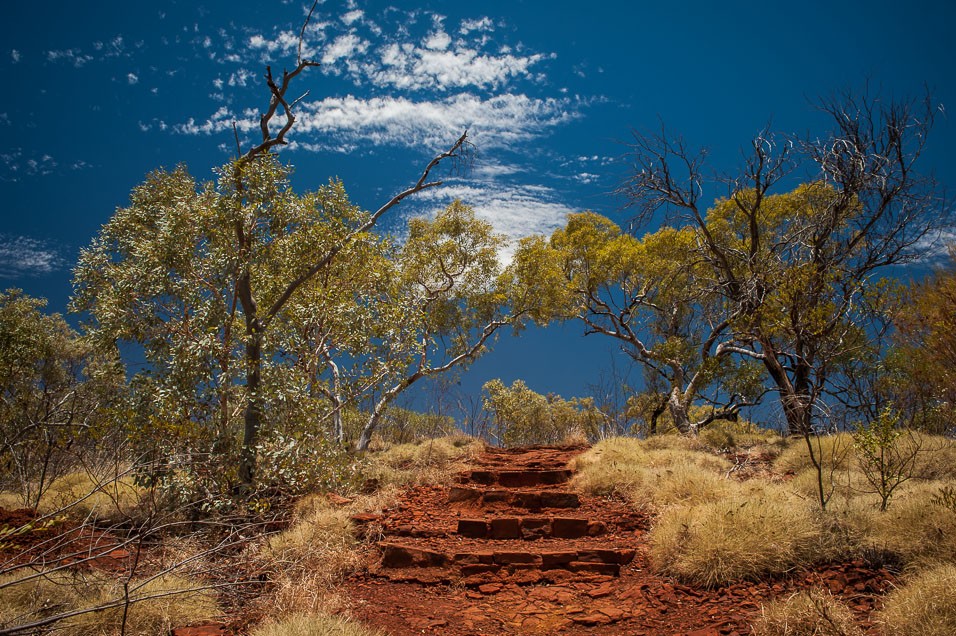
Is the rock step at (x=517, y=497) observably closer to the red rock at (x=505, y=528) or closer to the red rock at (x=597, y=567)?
the red rock at (x=505, y=528)

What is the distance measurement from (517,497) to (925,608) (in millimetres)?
5814

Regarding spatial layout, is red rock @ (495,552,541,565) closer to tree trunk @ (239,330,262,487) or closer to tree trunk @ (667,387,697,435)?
tree trunk @ (239,330,262,487)

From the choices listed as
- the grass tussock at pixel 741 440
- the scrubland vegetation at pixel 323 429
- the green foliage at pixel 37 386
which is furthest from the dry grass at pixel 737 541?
the green foliage at pixel 37 386

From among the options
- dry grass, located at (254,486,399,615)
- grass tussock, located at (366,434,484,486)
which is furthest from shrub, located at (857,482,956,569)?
grass tussock, located at (366,434,484,486)

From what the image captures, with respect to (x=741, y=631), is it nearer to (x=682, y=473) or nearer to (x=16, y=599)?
(x=682, y=473)

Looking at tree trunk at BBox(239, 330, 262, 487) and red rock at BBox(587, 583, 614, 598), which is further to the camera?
tree trunk at BBox(239, 330, 262, 487)

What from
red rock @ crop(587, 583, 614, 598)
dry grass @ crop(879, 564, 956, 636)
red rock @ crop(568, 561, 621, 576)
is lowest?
red rock @ crop(587, 583, 614, 598)

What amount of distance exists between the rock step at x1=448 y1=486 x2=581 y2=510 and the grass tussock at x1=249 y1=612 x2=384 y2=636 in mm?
4600

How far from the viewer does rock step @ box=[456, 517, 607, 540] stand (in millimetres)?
7664

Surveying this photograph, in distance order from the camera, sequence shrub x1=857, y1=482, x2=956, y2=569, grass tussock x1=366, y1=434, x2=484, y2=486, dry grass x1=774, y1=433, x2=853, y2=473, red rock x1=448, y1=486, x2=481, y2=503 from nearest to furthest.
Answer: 1. shrub x1=857, y1=482, x2=956, y2=569
2. dry grass x1=774, y1=433, x2=853, y2=473
3. red rock x1=448, y1=486, x2=481, y2=503
4. grass tussock x1=366, y1=434, x2=484, y2=486

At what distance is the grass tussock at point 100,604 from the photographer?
453 cm

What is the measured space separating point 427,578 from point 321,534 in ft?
5.02

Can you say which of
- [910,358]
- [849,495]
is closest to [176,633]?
[849,495]

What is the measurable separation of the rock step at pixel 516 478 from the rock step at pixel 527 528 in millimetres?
2616
